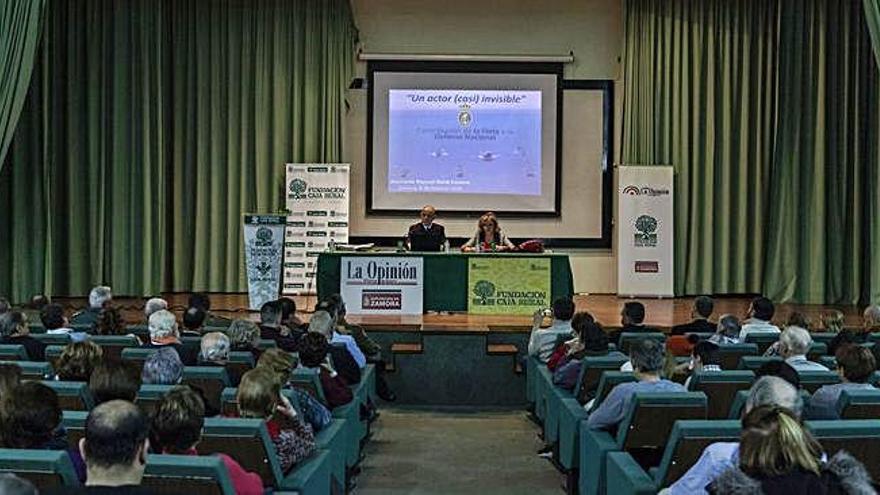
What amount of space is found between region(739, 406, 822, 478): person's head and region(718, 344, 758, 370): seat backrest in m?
3.69

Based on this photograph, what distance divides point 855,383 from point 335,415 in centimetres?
263

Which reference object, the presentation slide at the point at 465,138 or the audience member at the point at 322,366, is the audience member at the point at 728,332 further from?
the presentation slide at the point at 465,138

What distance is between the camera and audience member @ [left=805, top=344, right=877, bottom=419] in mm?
4586

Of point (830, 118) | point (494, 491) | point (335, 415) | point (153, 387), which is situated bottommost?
point (494, 491)

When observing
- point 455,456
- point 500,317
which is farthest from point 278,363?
point 500,317

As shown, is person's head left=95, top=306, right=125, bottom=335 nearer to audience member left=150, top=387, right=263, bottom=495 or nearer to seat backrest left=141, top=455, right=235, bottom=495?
audience member left=150, top=387, right=263, bottom=495

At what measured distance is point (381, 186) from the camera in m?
14.5

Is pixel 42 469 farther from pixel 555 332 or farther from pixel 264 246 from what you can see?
pixel 264 246

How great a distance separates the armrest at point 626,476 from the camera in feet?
13.2

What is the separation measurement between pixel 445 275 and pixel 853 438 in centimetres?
715

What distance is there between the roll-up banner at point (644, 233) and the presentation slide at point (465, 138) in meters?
1.30

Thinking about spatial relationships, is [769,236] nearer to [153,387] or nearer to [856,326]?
[856,326]

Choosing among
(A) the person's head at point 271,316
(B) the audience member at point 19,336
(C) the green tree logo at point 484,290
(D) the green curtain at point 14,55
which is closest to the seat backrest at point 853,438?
(A) the person's head at point 271,316

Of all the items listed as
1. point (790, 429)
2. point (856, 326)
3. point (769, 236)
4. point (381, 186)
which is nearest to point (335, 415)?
point (790, 429)
